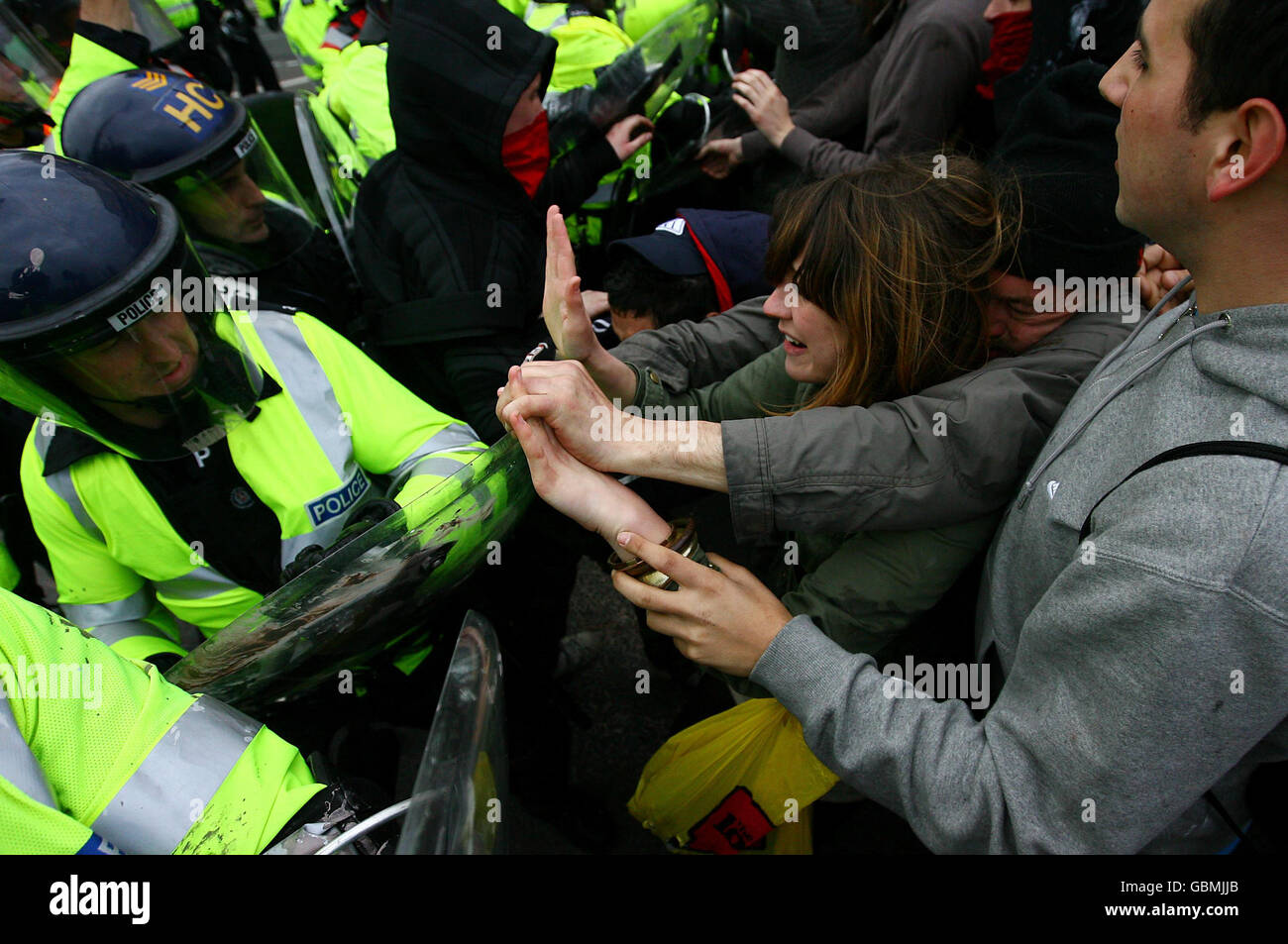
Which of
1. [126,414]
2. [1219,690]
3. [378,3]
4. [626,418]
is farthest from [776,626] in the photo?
[378,3]

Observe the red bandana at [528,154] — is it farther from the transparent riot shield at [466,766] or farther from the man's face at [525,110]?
the transparent riot shield at [466,766]

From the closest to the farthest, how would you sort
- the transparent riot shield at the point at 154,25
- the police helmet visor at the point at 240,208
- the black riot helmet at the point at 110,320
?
the black riot helmet at the point at 110,320 → the police helmet visor at the point at 240,208 → the transparent riot shield at the point at 154,25

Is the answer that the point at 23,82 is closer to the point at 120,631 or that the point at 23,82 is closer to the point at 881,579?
the point at 120,631

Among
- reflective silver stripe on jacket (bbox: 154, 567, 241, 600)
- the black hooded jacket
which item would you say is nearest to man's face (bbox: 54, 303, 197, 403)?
reflective silver stripe on jacket (bbox: 154, 567, 241, 600)

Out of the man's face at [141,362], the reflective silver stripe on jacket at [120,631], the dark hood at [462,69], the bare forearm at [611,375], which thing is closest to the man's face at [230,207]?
the dark hood at [462,69]

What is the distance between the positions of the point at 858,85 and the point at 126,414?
2728 mm

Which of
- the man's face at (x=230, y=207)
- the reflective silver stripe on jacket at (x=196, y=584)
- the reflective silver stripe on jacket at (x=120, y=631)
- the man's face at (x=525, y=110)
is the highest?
the man's face at (x=525, y=110)

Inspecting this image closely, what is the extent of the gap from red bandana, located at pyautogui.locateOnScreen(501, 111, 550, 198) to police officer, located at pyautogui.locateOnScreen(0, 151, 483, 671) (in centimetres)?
92

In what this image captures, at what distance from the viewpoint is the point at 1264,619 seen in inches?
32.8

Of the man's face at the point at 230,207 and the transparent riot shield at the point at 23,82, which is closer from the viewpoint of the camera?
the man's face at the point at 230,207

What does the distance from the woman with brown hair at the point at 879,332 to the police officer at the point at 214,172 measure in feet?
4.78

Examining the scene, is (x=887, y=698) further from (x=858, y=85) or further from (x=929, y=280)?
(x=858, y=85)

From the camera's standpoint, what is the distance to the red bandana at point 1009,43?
7.94 ft
